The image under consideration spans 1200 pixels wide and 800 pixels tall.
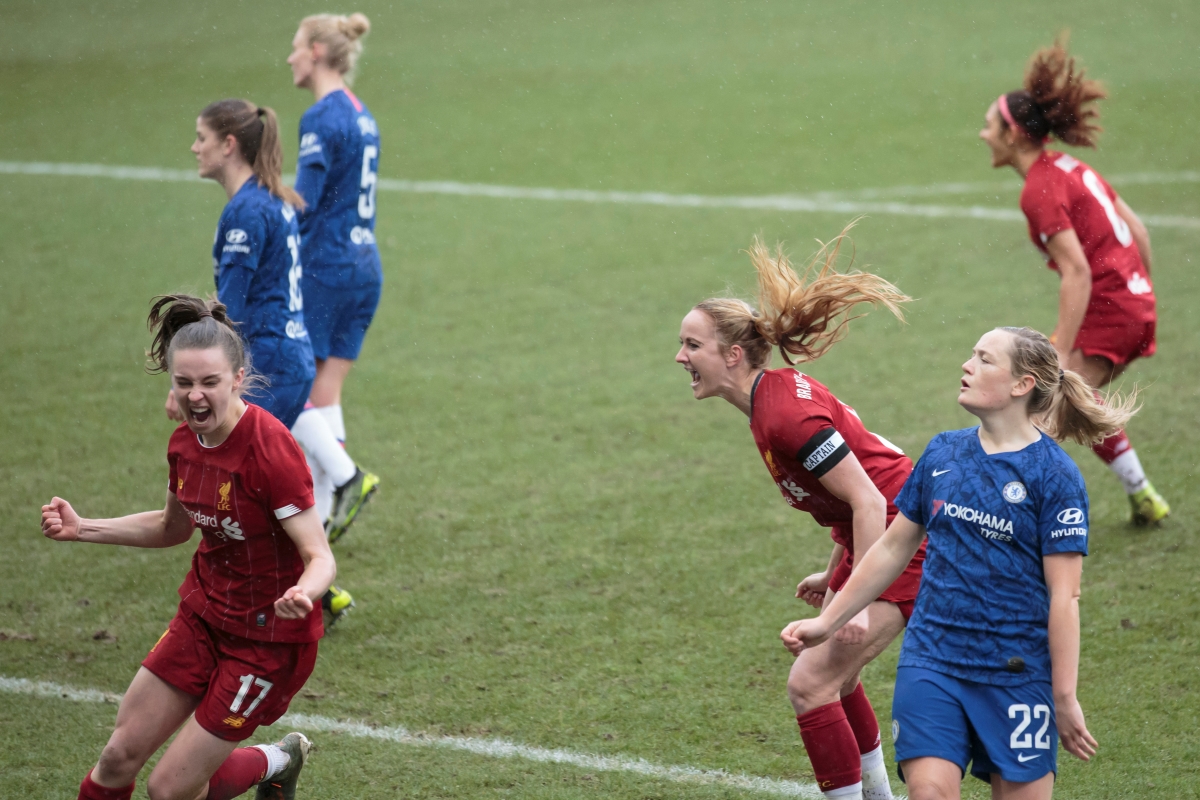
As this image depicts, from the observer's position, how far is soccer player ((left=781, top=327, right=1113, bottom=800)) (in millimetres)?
3230

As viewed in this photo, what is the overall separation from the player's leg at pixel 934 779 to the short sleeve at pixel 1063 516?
60 cm

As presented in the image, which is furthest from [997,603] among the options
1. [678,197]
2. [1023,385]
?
[678,197]

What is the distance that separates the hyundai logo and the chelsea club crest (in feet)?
0.34

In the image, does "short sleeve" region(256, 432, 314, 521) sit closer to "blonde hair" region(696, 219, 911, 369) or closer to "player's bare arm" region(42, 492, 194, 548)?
"player's bare arm" region(42, 492, 194, 548)

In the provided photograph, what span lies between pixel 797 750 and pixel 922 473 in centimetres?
155

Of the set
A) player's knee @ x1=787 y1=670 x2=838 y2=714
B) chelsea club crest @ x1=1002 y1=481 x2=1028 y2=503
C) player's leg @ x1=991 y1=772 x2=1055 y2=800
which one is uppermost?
chelsea club crest @ x1=1002 y1=481 x2=1028 y2=503

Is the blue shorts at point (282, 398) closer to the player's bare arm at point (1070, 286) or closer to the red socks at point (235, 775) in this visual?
the red socks at point (235, 775)

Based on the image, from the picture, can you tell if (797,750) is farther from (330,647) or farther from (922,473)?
(330,647)

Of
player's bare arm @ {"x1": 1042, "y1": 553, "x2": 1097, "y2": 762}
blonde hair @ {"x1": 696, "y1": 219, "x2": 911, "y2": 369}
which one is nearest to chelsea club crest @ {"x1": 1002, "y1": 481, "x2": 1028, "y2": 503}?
player's bare arm @ {"x1": 1042, "y1": 553, "x2": 1097, "y2": 762}

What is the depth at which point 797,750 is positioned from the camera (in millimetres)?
4574

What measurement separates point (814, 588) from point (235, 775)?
192 cm

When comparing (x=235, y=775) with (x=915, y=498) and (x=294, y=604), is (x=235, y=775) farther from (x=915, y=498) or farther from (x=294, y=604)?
(x=915, y=498)

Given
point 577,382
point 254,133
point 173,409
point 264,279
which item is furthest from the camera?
point 577,382

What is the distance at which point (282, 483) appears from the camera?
11.8ft
